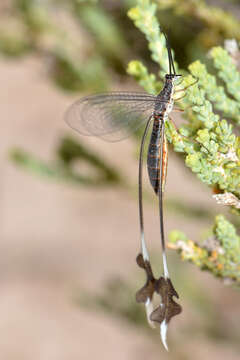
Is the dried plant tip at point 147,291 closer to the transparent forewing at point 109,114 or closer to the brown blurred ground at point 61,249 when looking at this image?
the transparent forewing at point 109,114

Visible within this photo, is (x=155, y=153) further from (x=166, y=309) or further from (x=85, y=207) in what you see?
(x=85, y=207)

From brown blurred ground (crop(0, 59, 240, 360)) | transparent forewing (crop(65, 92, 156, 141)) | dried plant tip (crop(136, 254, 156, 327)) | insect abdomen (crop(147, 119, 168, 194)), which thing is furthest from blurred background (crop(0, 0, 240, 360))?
dried plant tip (crop(136, 254, 156, 327))

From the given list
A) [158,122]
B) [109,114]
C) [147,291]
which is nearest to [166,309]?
[147,291]

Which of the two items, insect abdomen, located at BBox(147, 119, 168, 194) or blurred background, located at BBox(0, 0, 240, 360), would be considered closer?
insect abdomen, located at BBox(147, 119, 168, 194)

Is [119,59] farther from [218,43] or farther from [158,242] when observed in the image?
[158,242]

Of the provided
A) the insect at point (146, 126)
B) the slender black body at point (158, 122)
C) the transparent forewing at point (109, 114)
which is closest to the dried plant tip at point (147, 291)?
the insect at point (146, 126)

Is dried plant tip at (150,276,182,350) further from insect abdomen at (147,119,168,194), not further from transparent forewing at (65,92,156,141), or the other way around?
transparent forewing at (65,92,156,141)
